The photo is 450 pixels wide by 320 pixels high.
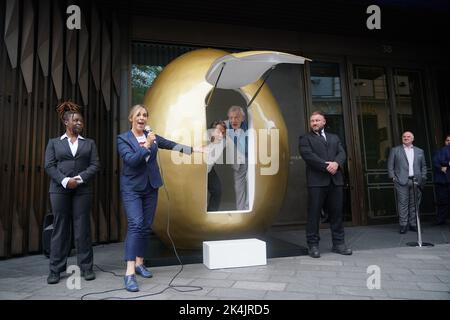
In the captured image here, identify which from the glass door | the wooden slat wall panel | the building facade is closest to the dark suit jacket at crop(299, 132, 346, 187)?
the building facade

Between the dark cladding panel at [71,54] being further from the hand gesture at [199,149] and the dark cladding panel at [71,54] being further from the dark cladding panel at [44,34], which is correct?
the hand gesture at [199,149]

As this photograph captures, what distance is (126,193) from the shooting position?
3.53 m

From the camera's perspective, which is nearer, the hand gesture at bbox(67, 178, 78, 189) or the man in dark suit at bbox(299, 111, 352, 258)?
the hand gesture at bbox(67, 178, 78, 189)

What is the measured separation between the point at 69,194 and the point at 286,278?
2.47m

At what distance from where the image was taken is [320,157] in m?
4.76

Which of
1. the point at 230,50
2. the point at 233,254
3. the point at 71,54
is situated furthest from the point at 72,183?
the point at 230,50

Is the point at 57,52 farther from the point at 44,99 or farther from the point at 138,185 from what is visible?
the point at 138,185

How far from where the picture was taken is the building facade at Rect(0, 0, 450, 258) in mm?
5281

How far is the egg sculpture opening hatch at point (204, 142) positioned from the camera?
4055 millimetres

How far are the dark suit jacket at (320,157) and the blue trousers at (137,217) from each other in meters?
2.18

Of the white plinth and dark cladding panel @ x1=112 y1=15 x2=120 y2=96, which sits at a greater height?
dark cladding panel @ x1=112 y1=15 x2=120 y2=96

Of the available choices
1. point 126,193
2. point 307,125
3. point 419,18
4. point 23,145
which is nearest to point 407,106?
point 419,18

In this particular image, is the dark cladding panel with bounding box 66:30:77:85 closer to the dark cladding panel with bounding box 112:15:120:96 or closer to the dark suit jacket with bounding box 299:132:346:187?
the dark cladding panel with bounding box 112:15:120:96

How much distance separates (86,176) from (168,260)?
1377 millimetres
